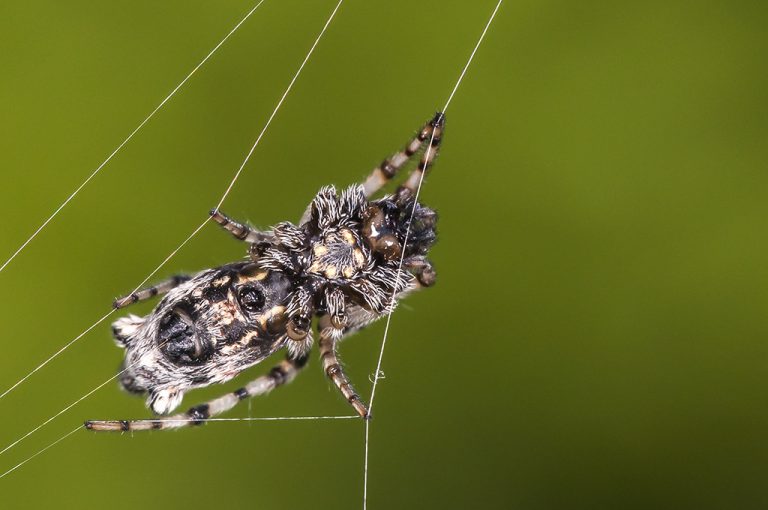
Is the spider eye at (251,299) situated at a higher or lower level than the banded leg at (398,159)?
lower

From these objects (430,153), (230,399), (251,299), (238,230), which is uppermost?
(430,153)

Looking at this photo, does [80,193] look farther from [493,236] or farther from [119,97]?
[493,236]

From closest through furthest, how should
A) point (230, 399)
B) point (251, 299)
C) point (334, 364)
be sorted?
point (251, 299) < point (334, 364) < point (230, 399)

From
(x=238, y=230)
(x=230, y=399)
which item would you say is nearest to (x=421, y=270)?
(x=238, y=230)

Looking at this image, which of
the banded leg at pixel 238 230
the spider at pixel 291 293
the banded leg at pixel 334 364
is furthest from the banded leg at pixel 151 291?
the banded leg at pixel 334 364

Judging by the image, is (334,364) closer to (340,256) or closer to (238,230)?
(340,256)

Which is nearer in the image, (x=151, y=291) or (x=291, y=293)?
(x=291, y=293)

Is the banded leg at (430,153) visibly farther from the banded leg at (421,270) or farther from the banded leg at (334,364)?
the banded leg at (334,364)

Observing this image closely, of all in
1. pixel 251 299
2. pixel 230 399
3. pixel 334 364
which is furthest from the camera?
pixel 230 399
